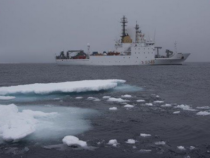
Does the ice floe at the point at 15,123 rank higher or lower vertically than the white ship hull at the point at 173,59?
lower

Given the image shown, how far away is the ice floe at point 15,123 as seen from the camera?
22.7ft

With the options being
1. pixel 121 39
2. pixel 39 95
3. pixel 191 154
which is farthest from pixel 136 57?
pixel 191 154

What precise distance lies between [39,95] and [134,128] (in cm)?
867

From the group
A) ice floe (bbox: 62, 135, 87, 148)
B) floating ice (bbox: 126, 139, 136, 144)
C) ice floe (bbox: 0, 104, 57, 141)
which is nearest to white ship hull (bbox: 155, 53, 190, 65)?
ice floe (bbox: 0, 104, 57, 141)

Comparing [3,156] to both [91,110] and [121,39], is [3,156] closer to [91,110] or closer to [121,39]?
[91,110]

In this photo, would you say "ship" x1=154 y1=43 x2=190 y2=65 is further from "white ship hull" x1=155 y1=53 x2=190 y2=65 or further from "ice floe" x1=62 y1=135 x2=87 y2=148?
"ice floe" x1=62 y1=135 x2=87 y2=148

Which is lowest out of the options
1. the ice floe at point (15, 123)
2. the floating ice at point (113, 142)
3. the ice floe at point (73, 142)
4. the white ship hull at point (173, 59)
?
the floating ice at point (113, 142)

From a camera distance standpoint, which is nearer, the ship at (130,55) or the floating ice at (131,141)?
the floating ice at (131,141)

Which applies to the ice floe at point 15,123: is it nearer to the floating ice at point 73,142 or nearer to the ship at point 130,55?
the floating ice at point 73,142

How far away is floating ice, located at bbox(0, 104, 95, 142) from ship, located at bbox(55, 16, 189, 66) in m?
49.5

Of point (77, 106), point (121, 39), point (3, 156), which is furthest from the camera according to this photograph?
point (121, 39)

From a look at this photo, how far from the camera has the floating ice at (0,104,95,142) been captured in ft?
23.5

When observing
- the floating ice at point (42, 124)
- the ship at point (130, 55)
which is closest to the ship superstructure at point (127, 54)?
the ship at point (130, 55)

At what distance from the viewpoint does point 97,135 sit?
7535mm
